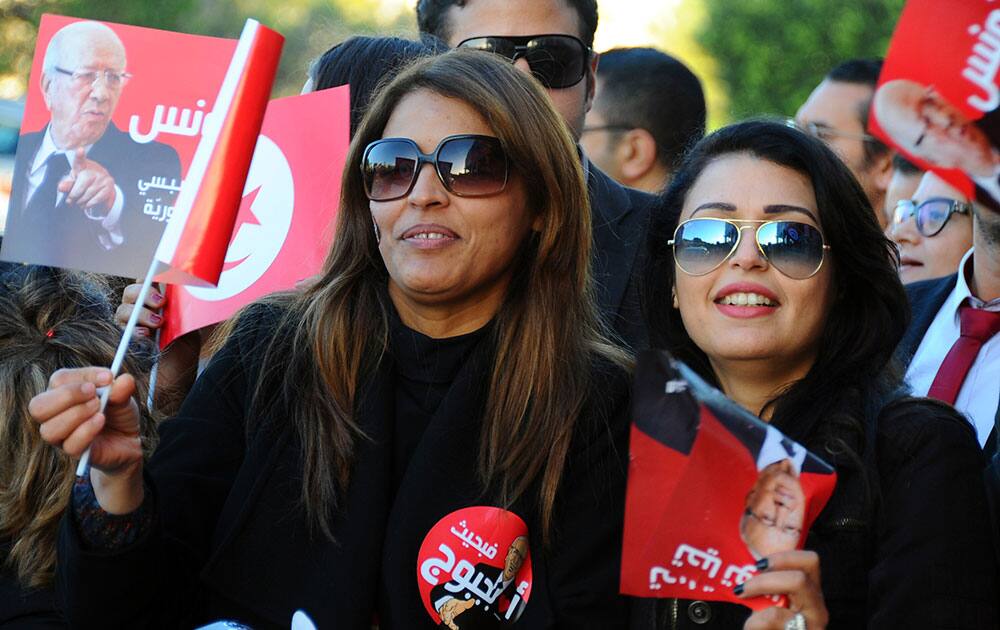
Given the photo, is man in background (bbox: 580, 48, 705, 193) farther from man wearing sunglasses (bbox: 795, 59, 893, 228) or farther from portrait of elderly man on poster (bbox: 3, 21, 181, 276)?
portrait of elderly man on poster (bbox: 3, 21, 181, 276)

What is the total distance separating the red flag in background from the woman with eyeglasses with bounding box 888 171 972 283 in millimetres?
2303

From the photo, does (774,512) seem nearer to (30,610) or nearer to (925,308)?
(30,610)

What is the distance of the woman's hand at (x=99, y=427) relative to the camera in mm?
2678

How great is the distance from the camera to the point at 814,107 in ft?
22.5

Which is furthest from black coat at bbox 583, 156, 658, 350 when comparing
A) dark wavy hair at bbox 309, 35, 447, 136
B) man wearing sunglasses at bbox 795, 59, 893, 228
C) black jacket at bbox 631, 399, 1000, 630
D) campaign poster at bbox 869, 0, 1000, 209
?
man wearing sunglasses at bbox 795, 59, 893, 228

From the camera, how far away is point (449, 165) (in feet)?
10.5

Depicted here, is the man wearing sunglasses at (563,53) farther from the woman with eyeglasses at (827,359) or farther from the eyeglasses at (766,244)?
the eyeglasses at (766,244)

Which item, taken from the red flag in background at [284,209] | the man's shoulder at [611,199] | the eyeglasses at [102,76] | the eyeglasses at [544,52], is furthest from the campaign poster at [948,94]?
the eyeglasses at [102,76]

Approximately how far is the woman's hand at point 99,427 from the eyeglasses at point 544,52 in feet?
6.71

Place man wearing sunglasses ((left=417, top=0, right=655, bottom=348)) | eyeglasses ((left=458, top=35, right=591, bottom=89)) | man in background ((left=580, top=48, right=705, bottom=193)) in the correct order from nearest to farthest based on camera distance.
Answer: man wearing sunglasses ((left=417, top=0, right=655, bottom=348))
eyeglasses ((left=458, top=35, right=591, bottom=89))
man in background ((left=580, top=48, right=705, bottom=193))

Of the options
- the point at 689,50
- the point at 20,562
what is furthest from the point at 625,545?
the point at 689,50

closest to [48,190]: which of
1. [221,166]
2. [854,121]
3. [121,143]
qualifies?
[121,143]

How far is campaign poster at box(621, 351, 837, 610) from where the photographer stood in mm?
2469

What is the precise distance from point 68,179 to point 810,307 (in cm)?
187
